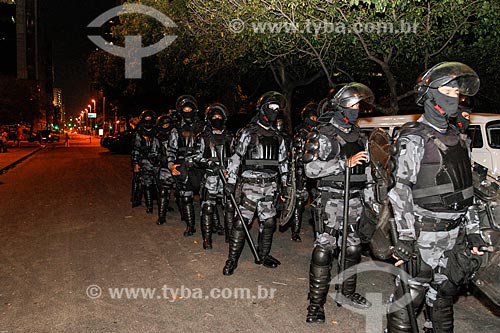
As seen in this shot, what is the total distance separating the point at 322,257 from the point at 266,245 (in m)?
1.75

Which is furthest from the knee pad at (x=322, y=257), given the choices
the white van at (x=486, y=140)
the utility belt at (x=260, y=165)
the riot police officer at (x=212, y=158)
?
the white van at (x=486, y=140)

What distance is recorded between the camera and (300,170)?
7562 mm

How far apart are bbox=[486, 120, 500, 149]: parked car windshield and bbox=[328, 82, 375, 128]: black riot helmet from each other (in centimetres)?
476

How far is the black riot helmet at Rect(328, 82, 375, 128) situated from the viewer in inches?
167

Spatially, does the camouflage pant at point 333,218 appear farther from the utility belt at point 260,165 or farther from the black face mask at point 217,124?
the black face mask at point 217,124

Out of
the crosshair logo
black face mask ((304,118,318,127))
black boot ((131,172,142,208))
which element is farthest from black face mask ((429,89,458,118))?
the crosshair logo

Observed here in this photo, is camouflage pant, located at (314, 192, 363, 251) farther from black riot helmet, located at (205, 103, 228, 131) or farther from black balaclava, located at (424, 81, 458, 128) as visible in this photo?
black riot helmet, located at (205, 103, 228, 131)

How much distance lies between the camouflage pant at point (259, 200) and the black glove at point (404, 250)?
252 cm

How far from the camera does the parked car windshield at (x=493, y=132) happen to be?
26.3 feet

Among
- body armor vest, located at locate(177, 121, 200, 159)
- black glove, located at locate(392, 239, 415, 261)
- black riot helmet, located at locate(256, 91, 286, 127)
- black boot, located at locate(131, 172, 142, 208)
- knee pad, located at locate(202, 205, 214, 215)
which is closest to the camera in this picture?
black glove, located at locate(392, 239, 415, 261)

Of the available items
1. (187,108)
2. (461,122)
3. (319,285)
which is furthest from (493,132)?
(319,285)

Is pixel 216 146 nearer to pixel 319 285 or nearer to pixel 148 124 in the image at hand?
pixel 319 285

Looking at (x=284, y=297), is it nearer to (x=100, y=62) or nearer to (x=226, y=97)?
(x=226, y=97)

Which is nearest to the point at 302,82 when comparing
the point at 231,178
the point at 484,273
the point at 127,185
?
the point at 127,185
